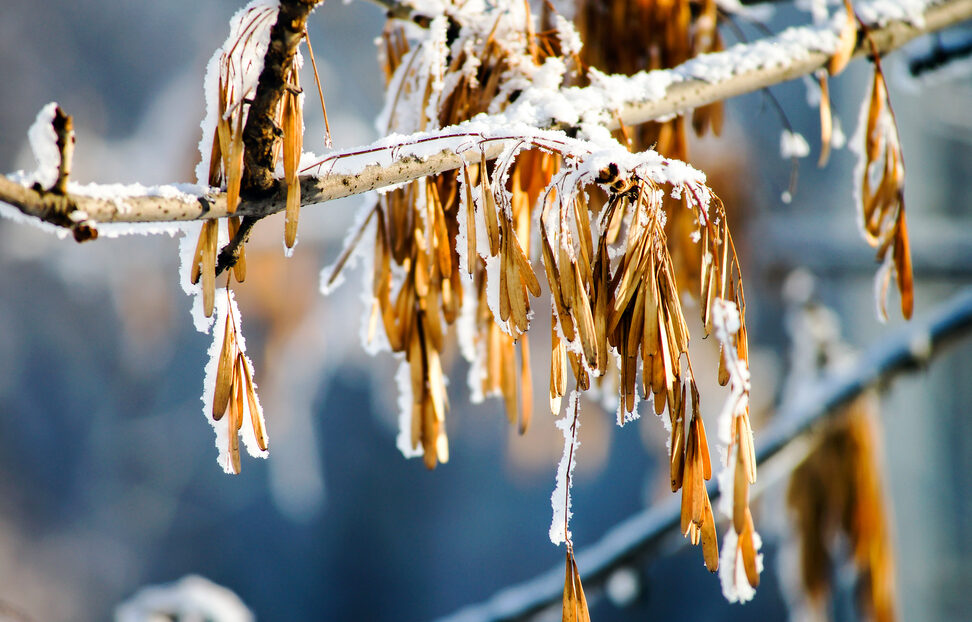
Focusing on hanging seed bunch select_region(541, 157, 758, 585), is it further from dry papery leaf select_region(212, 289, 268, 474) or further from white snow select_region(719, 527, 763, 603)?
dry papery leaf select_region(212, 289, 268, 474)

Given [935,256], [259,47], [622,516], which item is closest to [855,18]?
[259,47]

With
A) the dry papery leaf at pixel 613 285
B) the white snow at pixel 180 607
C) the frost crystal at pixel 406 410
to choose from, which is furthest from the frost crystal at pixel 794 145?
the white snow at pixel 180 607

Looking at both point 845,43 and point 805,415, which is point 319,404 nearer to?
point 805,415

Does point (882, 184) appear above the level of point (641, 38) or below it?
below

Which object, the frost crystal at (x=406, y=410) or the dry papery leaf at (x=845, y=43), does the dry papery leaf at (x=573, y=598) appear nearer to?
the frost crystal at (x=406, y=410)

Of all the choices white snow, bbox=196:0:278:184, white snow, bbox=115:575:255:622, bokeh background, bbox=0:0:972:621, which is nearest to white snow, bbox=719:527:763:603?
white snow, bbox=196:0:278:184

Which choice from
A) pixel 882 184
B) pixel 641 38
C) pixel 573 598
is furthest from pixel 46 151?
pixel 882 184
